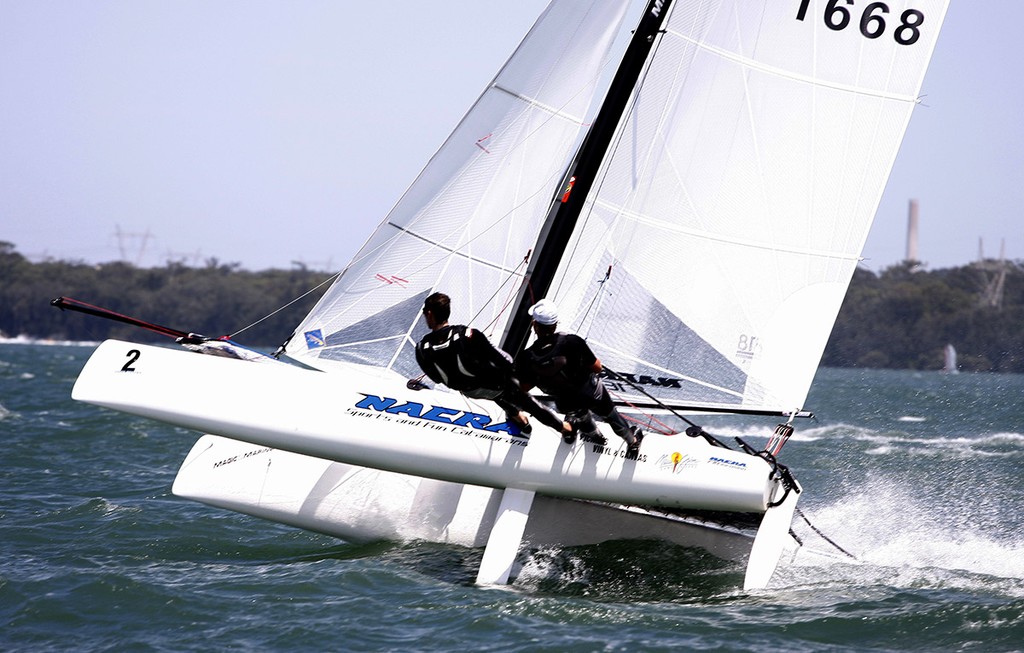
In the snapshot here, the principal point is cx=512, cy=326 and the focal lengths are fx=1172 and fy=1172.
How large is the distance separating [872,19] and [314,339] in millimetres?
4205

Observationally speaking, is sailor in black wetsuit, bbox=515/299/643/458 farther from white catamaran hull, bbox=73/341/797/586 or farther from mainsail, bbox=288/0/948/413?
mainsail, bbox=288/0/948/413

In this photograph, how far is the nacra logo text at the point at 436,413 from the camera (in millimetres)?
6852

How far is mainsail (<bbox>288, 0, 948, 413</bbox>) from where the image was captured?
7.61 metres

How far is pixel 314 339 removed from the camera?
7.87 m

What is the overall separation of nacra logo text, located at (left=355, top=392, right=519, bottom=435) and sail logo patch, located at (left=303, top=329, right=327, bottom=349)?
3.59 ft

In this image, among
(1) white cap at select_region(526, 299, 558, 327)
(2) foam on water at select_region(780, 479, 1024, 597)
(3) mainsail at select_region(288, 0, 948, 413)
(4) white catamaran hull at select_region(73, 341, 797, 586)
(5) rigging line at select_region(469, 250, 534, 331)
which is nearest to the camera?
(1) white cap at select_region(526, 299, 558, 327)

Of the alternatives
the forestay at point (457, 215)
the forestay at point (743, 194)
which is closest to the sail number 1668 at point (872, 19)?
the forestay at point (743, 194)

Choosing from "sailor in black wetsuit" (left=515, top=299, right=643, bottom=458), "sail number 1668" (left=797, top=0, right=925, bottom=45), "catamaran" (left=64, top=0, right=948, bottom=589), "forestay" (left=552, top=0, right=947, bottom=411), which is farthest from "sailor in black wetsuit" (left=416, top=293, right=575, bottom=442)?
"sail number 1668" (left=797, top=0, right=925, bottom=45)

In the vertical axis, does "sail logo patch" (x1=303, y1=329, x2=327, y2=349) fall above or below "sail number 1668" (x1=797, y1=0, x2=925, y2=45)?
below

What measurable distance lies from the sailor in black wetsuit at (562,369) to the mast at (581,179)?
1.11m

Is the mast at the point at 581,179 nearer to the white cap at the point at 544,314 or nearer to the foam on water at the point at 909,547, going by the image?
the white cap at the point at 544,314

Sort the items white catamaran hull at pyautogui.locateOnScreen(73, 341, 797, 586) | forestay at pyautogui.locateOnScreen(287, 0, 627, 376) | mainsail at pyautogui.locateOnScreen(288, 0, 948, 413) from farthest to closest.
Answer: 1. forestay at pyautogui.locateOnScreen(287, 0, 627, 376)
2. mainsail at pyautogui.locateOnScreen(288, 0, 948, 413)
3. white catamaran hull at pyautogui.locateOnScreen(73, 341, 797, 586)

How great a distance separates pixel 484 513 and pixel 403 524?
542mm

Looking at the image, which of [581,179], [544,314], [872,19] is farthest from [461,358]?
[872,19]
